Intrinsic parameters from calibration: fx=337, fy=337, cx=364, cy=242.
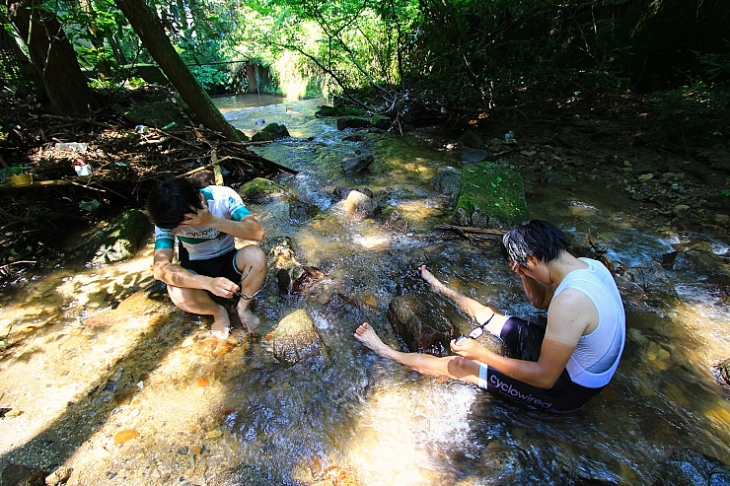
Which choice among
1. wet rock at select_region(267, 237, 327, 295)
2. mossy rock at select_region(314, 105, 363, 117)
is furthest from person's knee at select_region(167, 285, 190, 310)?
mossy rock at select_region(314, 105, 363, 117)

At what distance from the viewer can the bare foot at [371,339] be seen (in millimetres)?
2727

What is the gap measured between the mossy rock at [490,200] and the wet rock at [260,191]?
9.54 feet

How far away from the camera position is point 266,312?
324cm

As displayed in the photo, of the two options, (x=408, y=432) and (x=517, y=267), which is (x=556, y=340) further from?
(x=408, y=432)

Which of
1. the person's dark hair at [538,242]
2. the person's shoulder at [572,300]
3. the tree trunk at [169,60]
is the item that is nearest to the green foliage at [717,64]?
the person's dark hair at [538,242]

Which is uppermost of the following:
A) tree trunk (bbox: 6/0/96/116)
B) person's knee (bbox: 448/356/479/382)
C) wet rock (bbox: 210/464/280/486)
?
tree trunk (bbox: 6/0/96/116)

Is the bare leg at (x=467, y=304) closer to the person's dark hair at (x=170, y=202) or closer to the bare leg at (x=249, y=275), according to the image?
the bare leg at (x=249, y=275)

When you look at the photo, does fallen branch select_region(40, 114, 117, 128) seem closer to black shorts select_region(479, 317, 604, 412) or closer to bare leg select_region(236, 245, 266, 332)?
bare leg select_region(236, 245, 266, 332)

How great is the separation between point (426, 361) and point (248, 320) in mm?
1613

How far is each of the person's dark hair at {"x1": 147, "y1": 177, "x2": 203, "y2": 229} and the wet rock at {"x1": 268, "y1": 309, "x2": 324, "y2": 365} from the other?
3.81ft

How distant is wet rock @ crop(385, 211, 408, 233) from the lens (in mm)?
4461

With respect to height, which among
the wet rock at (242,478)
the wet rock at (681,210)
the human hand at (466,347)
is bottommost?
the wet rock at (242,478)

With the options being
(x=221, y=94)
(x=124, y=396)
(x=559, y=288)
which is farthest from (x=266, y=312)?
(x=221, y=94)

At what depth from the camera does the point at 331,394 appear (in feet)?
8.11
